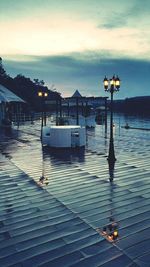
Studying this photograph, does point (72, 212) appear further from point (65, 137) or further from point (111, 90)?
point (65, 137)

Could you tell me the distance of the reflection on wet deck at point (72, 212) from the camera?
187 inches

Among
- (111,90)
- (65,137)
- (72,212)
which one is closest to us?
(72,212)

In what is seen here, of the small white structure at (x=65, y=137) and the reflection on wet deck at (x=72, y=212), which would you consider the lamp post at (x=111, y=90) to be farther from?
the small white structure at (x=65, y=137)

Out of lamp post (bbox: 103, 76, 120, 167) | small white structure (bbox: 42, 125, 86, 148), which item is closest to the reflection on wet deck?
lamp post (bbox: 103, 76, 120, 167)

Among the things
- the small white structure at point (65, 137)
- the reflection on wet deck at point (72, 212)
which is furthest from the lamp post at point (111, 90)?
the small white structure at point (65, 137)

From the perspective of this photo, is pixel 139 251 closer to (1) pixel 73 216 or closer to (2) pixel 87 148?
(1) pixel 73 216

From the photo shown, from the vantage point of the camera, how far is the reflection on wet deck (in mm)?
4754

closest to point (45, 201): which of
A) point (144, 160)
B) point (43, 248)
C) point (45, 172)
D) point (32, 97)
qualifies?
point (43, 248)

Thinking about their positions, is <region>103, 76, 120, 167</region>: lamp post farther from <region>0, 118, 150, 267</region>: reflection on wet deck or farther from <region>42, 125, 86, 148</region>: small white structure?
<region>42, 125, 86, 148</region>: small white structure

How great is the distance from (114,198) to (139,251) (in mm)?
2737

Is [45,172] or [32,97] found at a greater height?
[32,97]

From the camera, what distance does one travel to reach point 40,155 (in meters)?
14.0

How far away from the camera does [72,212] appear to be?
21.6 feet

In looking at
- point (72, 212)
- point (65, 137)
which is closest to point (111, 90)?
point (65, 137)
